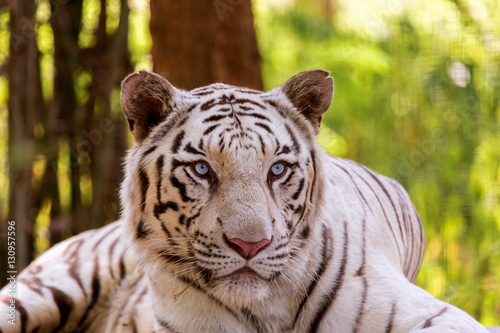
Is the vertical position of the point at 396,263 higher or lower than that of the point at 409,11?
lower

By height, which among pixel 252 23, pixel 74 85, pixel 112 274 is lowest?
pixel 112 274

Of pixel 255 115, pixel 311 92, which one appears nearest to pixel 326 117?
pixel 311 92

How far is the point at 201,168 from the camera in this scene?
1.85 meters

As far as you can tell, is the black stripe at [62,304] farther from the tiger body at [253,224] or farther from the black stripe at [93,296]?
the tiger body at [253,224]

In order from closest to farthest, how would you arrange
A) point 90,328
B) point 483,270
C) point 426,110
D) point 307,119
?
point 307,119 < point 90,328 < point 483,270 < point 426,110

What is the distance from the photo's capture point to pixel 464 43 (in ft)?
17.2

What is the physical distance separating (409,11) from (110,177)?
2690 mm

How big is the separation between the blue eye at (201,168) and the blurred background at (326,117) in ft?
7.96

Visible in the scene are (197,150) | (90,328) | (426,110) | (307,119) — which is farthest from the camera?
(426,110)

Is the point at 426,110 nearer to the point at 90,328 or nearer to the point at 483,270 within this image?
the point at 483,270

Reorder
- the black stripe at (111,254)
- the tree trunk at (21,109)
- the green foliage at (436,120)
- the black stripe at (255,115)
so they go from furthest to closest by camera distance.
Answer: the green foliage at (436,120), the tree trunk at (21,109), the black stripe at (111,254), the black stripe at (255,115)

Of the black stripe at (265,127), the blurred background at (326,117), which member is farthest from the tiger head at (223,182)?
the blurred background at (326,117)

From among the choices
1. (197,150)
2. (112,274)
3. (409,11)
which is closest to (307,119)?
(197,150)

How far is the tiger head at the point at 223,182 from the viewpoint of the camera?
1.76 m
